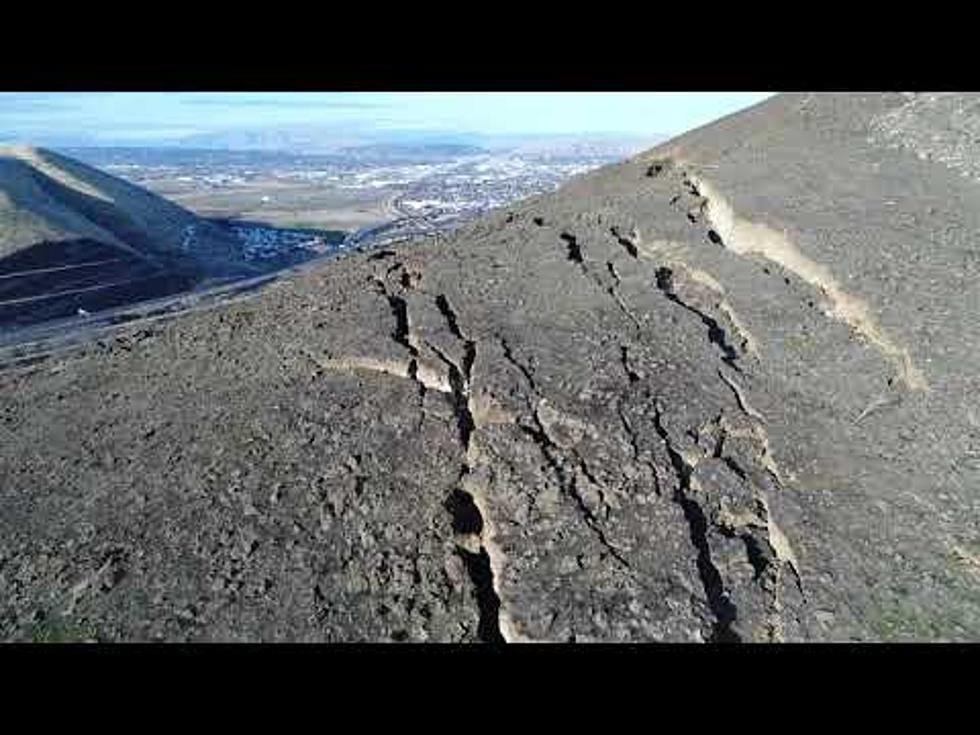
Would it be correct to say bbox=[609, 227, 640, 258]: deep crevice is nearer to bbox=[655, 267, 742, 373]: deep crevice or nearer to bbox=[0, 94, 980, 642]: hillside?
bbox=[0, 94, 980, 642]: hillside

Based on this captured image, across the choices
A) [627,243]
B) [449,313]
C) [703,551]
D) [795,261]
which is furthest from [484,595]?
[627,243]

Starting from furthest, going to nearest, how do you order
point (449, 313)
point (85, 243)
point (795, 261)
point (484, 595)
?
point (85, 243)
point (795, 261)
point (449, 313)
point (484, 595)

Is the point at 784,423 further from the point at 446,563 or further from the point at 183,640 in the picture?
the point at 183,640

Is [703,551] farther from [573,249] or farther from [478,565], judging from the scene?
[573,249]

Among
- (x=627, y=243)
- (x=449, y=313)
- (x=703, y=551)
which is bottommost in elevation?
(x=703, y=551)

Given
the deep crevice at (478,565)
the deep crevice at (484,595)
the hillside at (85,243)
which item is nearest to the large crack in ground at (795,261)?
the deep crevice at (478,565)

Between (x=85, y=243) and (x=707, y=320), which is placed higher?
(x=707, y=320)
